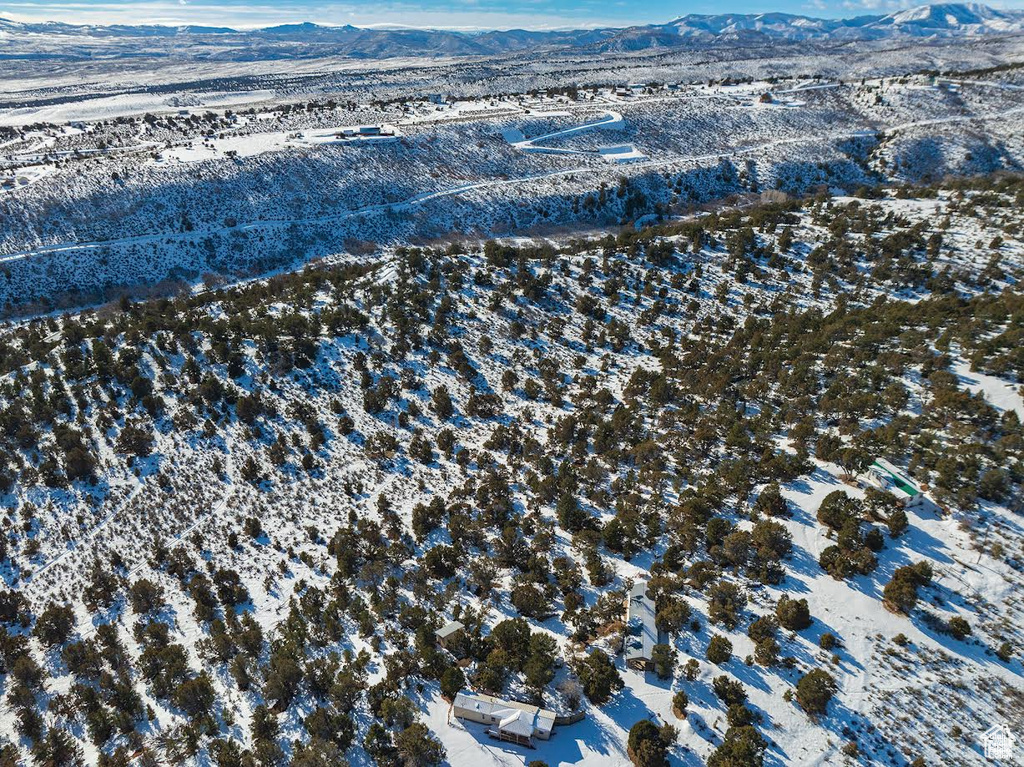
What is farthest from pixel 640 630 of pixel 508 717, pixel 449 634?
pixel 449 634

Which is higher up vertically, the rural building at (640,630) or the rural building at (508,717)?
the rural building at (640,630)

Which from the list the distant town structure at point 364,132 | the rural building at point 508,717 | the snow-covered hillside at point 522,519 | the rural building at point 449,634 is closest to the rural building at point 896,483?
the snow-covered hillside at point 522,519

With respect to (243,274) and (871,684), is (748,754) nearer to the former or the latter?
(871,684)

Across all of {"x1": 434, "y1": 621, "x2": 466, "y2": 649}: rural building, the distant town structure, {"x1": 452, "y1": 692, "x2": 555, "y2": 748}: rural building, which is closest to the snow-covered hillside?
{"x1": 434, "y1": 621, "x2": 466, "y2": 649}: rural building

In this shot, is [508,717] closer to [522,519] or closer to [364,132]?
[522,519]

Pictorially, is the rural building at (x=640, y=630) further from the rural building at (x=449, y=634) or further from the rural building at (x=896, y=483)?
the rural building at (x=896, y=483)

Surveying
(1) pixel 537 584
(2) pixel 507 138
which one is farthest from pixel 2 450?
(2) pixel 507 138
